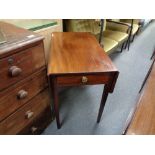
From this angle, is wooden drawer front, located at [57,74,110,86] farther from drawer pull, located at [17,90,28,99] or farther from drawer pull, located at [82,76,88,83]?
drawer pull, located at [17,90,28,99]

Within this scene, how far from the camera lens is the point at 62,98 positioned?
5.22ft

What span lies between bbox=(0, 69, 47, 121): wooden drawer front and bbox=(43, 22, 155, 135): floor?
53 cm

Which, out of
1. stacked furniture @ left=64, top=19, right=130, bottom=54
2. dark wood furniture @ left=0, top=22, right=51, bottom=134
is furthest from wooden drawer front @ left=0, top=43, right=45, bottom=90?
stacked furniture @ left=64, top=19, right=130, bottom=54

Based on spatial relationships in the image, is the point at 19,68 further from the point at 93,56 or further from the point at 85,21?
the point at 85,21

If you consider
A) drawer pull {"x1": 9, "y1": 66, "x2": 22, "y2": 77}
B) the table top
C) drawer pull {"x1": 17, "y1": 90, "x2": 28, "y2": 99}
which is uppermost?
drawer pull {"x1": 9, "y1": 66, "x2": 22, "y2": 77}

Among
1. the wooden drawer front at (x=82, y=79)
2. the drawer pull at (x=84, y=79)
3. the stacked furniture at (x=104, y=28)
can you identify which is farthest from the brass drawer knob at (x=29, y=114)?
the stacked furniture at (x=104, y=28)

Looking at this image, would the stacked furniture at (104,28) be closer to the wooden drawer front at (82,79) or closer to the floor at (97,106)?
the floor at (97,106)

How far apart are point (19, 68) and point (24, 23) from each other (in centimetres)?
62

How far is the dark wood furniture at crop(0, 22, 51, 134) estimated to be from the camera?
0.66 metres

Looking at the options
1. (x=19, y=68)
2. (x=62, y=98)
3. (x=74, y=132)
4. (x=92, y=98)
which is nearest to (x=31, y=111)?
(x=19, y=68)

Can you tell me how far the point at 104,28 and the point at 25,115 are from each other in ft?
5.61

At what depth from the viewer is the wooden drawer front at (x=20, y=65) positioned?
65cm

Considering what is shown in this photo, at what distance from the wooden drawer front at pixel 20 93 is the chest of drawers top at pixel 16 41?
0.66 ft
